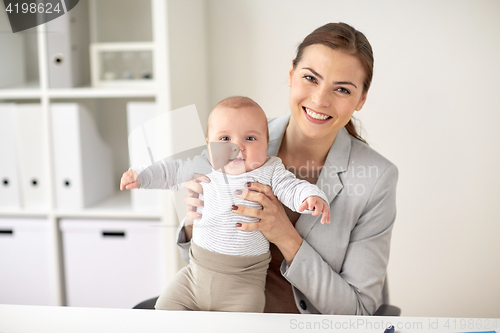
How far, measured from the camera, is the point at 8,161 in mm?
1296

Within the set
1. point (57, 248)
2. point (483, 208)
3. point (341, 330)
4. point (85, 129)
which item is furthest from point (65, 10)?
point (483, 208)

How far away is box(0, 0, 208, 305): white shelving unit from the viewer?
1021mm

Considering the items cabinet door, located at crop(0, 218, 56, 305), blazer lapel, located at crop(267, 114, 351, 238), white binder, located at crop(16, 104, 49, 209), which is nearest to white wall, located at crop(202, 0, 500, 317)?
blazer lapel, located at crop(267, 114, 351, 238)

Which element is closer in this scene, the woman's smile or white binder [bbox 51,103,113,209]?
the woman's smile

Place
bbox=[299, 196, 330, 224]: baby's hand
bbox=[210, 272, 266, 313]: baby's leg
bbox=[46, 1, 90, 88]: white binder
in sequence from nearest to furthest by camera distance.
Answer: bbox=[299, 196, 330, 224]: baby's hand, bbox=[210, 272, 266, 313]: baby's leg, bbox=[46, 1, 90, 88]: white binder

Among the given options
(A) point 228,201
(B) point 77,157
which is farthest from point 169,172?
(B) point 77,157

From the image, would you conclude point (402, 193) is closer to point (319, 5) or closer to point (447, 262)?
point (447, 262)

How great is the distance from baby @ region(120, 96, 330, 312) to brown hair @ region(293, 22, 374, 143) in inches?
5.9

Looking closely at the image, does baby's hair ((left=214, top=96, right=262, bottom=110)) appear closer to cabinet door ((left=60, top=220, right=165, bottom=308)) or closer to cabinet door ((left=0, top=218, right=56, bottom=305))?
cabinet door ((left=60, top=220, right=165, bottom=308))

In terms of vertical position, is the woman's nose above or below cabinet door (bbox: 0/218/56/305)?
above

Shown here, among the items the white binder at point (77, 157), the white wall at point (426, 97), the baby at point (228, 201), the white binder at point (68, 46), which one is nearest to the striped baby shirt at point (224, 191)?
the baby at point (228, 201)

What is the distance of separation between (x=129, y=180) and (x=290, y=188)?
0.84 ft

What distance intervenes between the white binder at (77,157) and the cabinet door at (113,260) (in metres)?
0.08

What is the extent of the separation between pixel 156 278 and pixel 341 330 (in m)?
0.74
